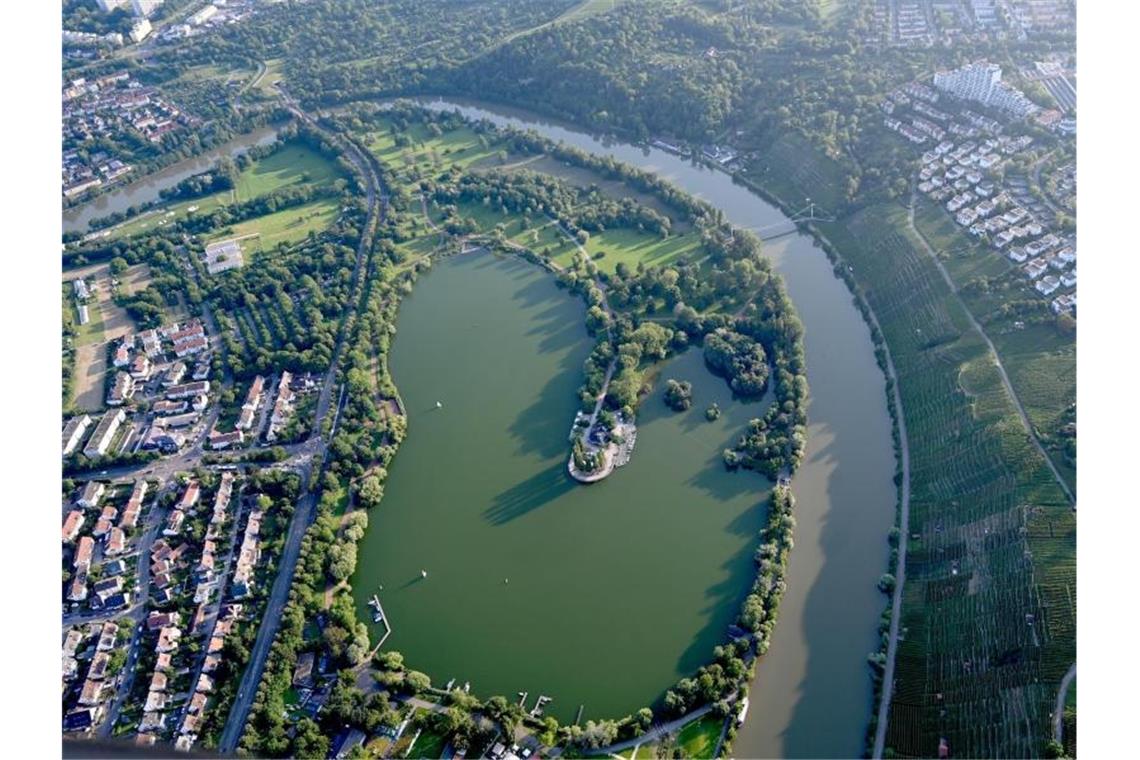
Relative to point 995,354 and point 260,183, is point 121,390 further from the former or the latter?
point 995,354

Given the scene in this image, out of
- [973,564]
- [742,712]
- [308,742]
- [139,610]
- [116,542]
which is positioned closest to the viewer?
[308,742]

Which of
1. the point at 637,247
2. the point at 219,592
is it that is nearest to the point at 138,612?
the point at 219,592

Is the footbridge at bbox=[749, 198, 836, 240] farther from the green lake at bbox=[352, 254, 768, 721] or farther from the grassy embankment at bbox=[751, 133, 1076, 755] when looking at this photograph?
the green lake at bbox=[352, 254, 768, 721]

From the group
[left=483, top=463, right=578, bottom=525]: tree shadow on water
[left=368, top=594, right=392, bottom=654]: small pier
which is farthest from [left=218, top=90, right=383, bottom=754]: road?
[left=483, top=463, right=578, bottom=525]: tree shadow on water

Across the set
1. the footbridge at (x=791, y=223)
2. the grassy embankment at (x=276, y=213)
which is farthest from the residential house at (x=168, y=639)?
the footbridge at (x=791, y=223)

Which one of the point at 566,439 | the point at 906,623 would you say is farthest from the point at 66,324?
the point at 906,623
